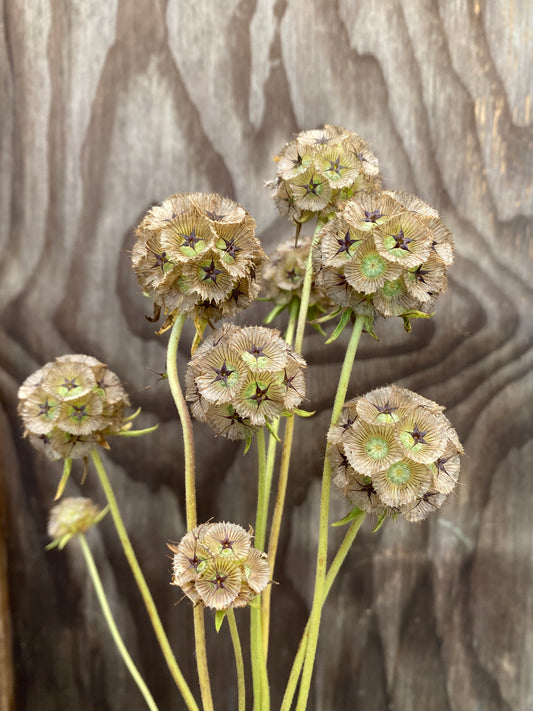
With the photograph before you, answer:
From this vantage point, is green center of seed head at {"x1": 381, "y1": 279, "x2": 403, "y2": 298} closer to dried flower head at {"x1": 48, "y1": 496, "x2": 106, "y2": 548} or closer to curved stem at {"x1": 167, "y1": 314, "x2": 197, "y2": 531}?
curved stem at {"x1": 167, "y1": 314, "x2": 197, "y2": 531}

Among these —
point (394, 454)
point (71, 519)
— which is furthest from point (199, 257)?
point (71, 519)

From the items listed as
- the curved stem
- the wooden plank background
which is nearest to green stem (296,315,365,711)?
the curved stem

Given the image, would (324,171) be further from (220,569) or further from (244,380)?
(220,569)

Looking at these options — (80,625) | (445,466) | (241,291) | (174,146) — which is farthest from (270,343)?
(80,625)

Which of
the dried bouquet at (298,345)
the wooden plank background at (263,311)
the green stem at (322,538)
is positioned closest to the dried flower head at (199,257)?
the dried bouquet at (298,345)

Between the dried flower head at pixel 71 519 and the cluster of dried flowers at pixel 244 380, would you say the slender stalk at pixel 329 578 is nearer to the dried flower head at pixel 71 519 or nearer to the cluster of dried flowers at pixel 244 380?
the cluster of dried flowers at pixel 244 380

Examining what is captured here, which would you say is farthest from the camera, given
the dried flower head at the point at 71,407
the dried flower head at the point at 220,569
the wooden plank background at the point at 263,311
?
the wooden plank background at the point at 263,311
